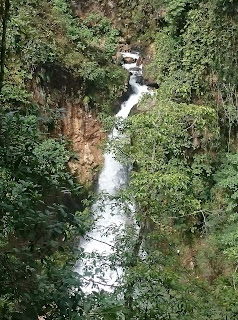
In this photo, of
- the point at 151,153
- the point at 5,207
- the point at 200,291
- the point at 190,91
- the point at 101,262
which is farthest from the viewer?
the point at 190,91

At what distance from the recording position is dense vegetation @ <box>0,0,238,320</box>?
1817 mm

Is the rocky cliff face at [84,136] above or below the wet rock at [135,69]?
below

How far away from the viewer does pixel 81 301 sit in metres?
1.81

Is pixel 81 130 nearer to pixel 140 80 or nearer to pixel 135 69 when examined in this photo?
pixel 140 80

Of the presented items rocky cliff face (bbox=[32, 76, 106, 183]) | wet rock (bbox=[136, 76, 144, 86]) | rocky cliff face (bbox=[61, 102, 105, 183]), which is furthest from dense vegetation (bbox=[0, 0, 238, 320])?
wet rock (bbox=[136, 76, 144, 86])

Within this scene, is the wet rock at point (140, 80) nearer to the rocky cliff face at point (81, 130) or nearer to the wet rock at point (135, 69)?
the wet rock at point (135, 69)

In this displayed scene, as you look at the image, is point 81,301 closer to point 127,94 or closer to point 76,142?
point 76,142

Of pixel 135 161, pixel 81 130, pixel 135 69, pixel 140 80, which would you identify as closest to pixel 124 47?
pixel 135 69

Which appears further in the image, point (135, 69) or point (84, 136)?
point (135, 69)

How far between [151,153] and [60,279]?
11.6 ft

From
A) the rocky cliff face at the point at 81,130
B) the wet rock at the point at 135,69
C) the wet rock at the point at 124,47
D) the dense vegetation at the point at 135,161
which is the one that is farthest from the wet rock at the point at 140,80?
the rocky cliff face at the point at 81,130

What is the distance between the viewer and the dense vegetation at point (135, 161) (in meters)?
1.82

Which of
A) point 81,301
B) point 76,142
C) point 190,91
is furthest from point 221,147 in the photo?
point 81,301

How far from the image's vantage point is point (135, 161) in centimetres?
530
